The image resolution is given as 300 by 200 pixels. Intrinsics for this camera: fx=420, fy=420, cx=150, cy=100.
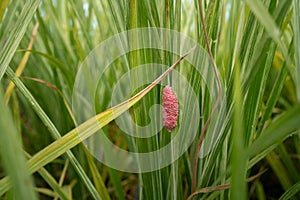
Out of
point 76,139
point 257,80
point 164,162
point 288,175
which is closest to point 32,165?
point 76,139

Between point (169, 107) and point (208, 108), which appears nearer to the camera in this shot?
point (169, 107)

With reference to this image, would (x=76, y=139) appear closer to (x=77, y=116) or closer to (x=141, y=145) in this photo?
(x=141, y=145)

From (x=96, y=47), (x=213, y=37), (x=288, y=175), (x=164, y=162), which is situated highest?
(x=96, y=47)

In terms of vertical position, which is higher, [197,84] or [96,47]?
[96,47]

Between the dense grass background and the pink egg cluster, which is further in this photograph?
the pink egg cluster

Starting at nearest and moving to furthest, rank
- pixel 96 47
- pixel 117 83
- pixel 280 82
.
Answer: pixel 280 82 < pixel 117 83 < pixel 96 47

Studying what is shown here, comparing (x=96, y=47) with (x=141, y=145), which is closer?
(x=141, y=145)

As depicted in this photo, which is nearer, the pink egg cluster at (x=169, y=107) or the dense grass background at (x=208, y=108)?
the dense grass background at (x=208, y=108)

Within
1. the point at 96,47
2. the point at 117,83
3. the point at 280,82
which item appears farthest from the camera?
the point at 96,47
